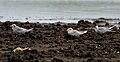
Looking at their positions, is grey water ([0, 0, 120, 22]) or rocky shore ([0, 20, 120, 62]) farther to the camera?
grey water ([0, 0, 120, 22])

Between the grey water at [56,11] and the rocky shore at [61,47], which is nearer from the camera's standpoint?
the rocky shore at [61,47]

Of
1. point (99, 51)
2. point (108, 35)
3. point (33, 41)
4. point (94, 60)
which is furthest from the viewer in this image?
point (108, 35)

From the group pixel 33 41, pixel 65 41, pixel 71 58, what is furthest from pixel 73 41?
pixel 71 58

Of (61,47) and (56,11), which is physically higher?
(61,47)

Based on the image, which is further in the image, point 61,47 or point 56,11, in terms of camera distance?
point 56,11

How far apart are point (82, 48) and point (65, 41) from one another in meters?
2.57

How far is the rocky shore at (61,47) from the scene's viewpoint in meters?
14.3

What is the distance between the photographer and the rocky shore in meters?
14.3

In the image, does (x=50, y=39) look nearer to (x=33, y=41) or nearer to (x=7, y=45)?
(x=33, y=41)

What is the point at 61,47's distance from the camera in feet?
56.6

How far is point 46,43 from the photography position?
730 inches

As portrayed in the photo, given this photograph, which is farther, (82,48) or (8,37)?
(8,37)

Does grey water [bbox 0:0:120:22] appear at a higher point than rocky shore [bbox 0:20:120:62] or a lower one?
lower

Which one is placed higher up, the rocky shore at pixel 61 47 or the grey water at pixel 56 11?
the rocky shore at pixel 61 47
